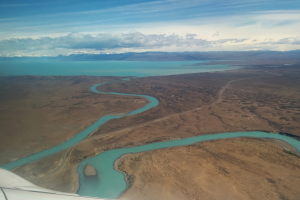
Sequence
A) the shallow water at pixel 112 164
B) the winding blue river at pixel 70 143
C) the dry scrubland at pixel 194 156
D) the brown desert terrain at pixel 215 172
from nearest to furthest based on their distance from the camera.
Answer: the brown desert terrain at pixel 215 172 < the shallow water at pixel 112 164 < the dry scrubland at pixel 194 156 < the winding blue river at pixel 70 143

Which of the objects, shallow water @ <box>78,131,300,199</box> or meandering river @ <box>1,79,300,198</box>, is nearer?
shallow water @ <box>78,131,300,199</box>

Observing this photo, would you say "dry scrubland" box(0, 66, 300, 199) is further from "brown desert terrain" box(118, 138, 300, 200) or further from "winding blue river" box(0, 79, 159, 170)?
"winding blue river" box(0, 79, 159, 170)

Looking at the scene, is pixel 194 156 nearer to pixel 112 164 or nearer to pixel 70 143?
pixel 112 164

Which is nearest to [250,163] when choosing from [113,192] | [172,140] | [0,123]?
[172,140]

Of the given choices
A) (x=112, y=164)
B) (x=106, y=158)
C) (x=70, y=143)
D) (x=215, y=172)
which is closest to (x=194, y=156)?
(x=215, y=172)

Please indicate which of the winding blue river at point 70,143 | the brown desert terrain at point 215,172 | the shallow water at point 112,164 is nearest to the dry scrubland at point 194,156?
the brown desert terrain at point 215,172

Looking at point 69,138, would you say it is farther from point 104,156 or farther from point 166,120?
point 166,120

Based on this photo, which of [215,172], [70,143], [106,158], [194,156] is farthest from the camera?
[70,143]

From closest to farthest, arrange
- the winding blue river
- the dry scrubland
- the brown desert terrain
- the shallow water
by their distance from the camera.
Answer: the brown desert terrain < the shallow water < the dry scrubland < the winding blue river

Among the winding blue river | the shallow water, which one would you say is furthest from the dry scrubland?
the winding blue river

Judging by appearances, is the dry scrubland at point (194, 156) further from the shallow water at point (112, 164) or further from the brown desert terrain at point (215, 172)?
the shallow water at point (112, 164)

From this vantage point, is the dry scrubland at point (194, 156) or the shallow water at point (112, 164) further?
the dry scrubland at point (194, 156)
